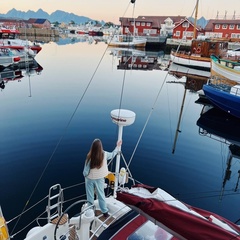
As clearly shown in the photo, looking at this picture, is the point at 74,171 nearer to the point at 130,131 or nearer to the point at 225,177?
the point at 130,131

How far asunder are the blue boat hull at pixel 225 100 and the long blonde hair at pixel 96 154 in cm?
1461

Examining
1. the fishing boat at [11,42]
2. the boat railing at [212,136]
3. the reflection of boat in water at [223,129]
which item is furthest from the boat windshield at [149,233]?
the fishing boat at [11,42]

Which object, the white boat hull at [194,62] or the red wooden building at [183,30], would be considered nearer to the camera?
the white boat hull at [194,62]

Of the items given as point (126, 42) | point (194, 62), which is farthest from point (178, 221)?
point (126, 42)

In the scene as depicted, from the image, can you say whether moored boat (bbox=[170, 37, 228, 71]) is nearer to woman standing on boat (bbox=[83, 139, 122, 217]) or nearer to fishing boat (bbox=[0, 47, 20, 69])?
fishing boat (bbox=[0, 47, 20, 69])

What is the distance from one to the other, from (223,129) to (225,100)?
2.46 meters

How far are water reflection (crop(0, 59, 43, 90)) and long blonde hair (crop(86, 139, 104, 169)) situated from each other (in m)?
22.7

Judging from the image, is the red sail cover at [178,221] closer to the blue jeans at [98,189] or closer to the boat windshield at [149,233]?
the boat windshield at [149,233]

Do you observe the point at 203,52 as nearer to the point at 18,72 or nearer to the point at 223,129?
the point at 223,129

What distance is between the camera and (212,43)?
36594mm

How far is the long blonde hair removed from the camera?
4.92m

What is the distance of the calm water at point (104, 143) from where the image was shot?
9.20 m

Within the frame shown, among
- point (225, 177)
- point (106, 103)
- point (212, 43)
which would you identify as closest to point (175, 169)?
point (225, 177)

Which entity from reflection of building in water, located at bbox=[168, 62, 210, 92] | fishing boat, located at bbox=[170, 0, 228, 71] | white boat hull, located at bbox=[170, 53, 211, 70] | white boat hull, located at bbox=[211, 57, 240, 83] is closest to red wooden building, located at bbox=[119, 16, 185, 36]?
white boat hull, located at bbox=[170, 53, 211, 70]
